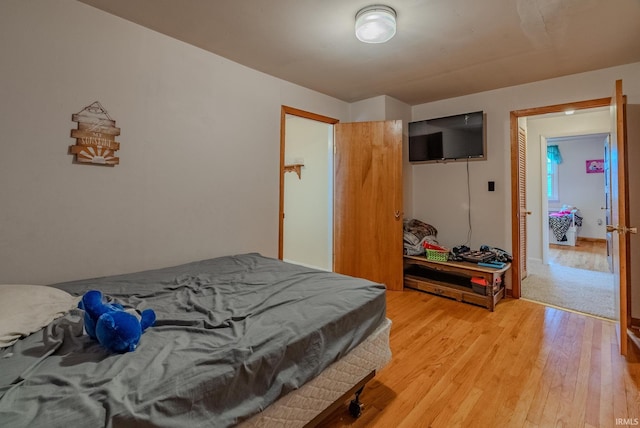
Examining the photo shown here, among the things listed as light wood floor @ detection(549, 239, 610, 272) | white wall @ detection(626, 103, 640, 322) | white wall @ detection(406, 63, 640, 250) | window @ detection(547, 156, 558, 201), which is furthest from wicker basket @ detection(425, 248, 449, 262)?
window @ detection(547, 156, 558, 201)

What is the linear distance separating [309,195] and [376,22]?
275 cm

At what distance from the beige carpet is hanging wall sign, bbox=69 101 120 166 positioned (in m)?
4.18

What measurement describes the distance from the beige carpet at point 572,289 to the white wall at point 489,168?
28.1 inches

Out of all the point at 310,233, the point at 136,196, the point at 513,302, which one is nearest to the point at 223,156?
the point at 136,196

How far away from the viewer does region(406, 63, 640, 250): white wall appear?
2.89 meters

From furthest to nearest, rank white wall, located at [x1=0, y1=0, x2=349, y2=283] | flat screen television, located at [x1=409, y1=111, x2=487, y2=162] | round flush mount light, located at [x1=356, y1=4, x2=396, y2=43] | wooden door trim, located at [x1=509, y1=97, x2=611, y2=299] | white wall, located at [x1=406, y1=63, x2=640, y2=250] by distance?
flat screen television, located at [x1=409, y1=111, x2=487, y2=162]
wooden door trim, located at [x1=509, y1=97, x2=611, y2=299]
white wall, located at [x1=406, y1=63, x2=640, y2=250]
round flush mount light, located at [x1=356, y1=4, x2=396, y2=43]
white wall, located at [x1=0, y1=0, x2=349, y2=283]

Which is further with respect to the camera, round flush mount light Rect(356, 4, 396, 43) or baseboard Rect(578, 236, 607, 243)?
baseboard Rect(578, 236, 607, 243)

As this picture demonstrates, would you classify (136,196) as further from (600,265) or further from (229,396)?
(600,265)

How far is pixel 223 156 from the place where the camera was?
105 inches

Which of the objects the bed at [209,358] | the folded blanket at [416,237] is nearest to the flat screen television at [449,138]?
the folded blanket at [416,237]

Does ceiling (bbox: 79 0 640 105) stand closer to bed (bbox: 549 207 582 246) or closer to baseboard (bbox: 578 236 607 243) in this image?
bed (bbox: 549 207 582 246)

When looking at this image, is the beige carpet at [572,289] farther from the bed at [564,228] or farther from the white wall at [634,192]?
the bed at [564,228]

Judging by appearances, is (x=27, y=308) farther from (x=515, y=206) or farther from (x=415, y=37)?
(x=515, y=206)

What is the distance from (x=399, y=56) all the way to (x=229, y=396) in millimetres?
2739
